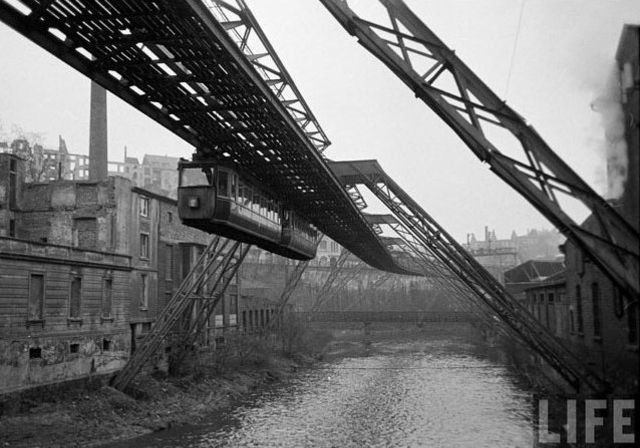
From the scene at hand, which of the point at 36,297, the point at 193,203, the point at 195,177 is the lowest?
the point at 36,297

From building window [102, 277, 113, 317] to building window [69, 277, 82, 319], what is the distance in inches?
61.6

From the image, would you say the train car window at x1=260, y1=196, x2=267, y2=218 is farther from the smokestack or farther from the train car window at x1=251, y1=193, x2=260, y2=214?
the smokestack

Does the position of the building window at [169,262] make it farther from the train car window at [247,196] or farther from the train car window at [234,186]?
the train car window at [234,186]

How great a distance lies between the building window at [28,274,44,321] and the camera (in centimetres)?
1842

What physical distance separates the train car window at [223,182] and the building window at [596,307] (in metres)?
9.53

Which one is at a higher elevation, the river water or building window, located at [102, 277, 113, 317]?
building window, located at [102, 277, 113, 317]

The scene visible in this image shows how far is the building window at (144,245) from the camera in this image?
26.2m

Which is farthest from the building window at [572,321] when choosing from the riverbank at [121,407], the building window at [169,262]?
the building window at [169,262]

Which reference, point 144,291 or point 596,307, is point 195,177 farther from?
point 144,291

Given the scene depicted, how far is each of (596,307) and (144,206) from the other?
61.4 feet

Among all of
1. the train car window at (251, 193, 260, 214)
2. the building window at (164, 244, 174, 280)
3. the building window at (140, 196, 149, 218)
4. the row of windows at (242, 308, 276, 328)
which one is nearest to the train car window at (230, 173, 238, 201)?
the train car window at (251, 193, 260, 214)

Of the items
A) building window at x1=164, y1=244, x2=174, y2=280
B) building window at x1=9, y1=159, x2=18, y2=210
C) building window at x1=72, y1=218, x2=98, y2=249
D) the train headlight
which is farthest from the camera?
building window at x1=164, y1=244, x2=174, y2=280

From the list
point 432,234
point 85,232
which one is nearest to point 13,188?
point 85,232

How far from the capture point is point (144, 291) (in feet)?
86.5
